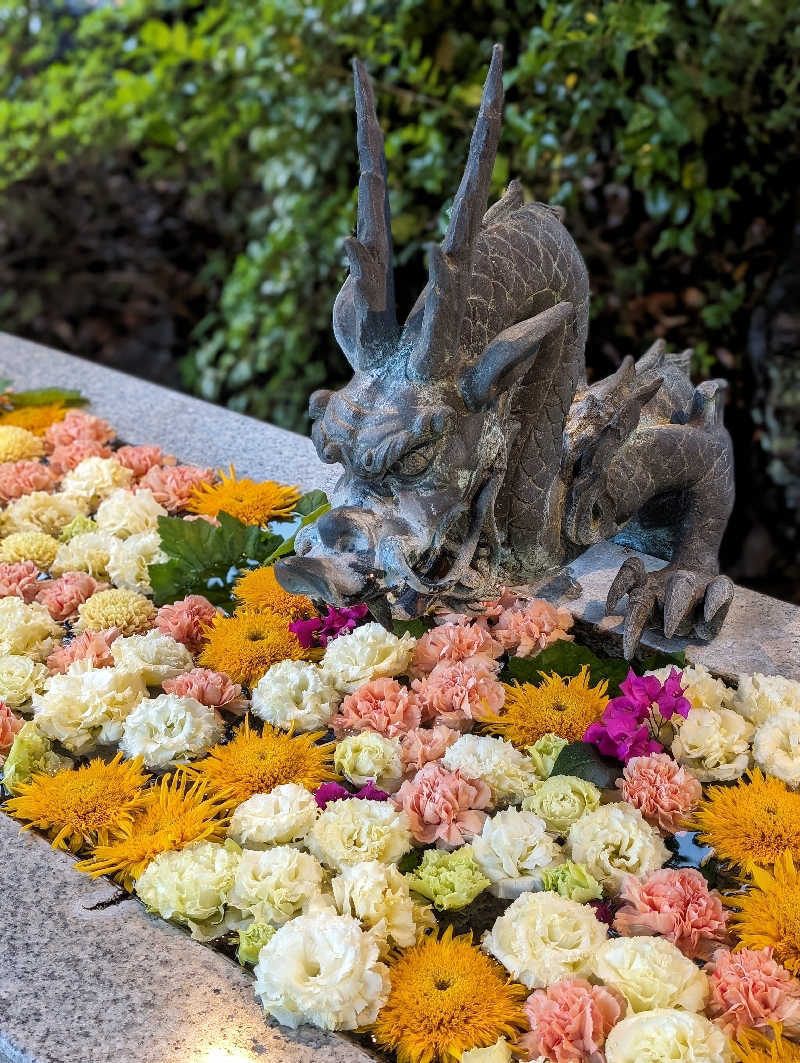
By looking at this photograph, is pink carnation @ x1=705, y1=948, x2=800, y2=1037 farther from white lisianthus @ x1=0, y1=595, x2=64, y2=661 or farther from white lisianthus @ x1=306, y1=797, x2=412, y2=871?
white lisianthus @ x1=0, y1=595, x2=64, y2=661

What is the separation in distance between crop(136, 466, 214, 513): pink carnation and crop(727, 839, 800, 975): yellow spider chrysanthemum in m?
Result: 1.33

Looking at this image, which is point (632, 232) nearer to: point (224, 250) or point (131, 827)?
point (224, 250)

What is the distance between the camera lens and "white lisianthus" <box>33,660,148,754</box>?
160 cm

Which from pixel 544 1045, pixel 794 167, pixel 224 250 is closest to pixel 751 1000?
pixel 544 1045

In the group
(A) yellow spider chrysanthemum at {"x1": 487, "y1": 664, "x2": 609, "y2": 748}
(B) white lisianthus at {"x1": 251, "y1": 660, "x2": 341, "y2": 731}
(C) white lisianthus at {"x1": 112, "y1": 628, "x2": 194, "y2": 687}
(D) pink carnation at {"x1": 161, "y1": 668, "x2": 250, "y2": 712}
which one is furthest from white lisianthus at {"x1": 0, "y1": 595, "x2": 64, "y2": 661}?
(A) yellow spider chrysanthemum at {"x1": 487, "y1": 664, "x2": 609, "y2": 748}

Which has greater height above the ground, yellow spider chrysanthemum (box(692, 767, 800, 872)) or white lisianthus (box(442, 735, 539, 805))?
yellow spider chrysanthemum (box(692, 767, 800, 872))

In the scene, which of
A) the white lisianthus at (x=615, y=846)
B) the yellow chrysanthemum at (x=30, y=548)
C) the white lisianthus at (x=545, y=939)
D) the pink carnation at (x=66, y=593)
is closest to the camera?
the white lisianthus at (x=545, y=939)

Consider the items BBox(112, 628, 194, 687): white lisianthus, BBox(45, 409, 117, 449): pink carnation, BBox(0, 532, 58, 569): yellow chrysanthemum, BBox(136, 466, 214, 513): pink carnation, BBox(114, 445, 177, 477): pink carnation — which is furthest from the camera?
BBox(45, 409, 117, 449): pink carnation

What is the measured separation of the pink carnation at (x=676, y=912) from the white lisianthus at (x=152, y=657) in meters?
0.76

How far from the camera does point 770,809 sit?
4.68 ft

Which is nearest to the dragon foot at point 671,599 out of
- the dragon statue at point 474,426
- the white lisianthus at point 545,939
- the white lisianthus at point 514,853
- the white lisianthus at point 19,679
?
the dragon statue at point 474,426

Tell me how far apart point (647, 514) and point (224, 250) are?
11.5ft

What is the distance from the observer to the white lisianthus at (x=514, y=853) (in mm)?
1350

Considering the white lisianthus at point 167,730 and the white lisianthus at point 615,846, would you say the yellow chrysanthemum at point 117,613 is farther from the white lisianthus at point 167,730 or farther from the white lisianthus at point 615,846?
the white lisianthus at point 615,846
